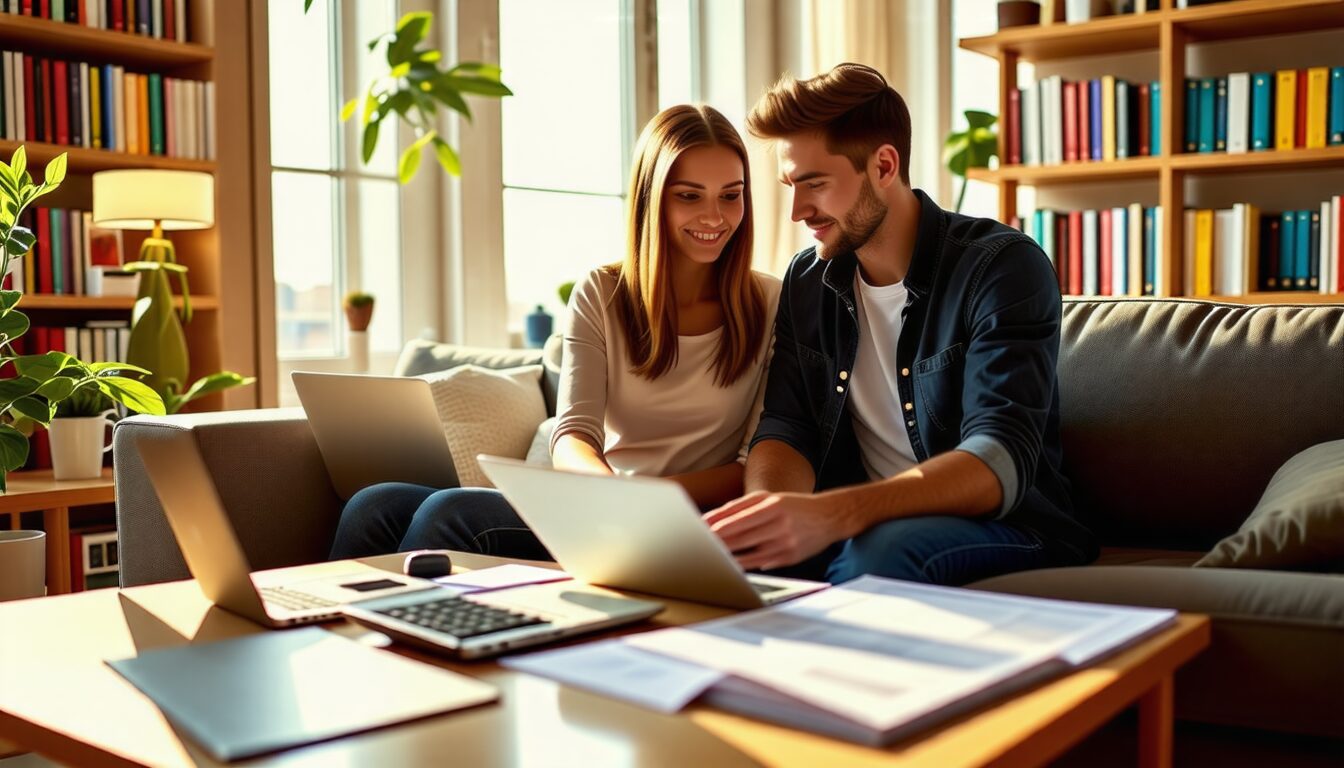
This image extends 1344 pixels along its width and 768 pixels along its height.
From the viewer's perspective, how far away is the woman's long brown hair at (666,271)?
2023 millimetres

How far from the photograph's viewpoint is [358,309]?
369 cm

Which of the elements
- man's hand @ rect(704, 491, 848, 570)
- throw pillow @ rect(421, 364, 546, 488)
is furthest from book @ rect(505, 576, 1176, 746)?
throw pillow @ rect(421, 364, 546, 488)

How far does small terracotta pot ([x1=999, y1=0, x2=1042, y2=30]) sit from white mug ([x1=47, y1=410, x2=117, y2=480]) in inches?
110

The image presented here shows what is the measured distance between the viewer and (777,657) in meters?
0.93

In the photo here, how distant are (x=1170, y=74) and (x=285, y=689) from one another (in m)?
3.40

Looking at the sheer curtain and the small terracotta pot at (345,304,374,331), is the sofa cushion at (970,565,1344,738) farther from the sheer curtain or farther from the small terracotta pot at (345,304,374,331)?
the sheer curtain

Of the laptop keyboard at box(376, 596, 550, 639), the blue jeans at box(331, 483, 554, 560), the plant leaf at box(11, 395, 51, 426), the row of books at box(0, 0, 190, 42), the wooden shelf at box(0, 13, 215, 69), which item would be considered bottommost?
the blue jeans at box(331, 483, 554, 560)

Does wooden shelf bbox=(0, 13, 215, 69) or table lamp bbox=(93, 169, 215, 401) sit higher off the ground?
wooden shelf bbox=(0, 13, 215, 69)

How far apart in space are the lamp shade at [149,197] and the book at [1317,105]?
9.77 ft

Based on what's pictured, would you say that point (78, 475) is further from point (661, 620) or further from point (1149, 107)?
point (1149, 107)

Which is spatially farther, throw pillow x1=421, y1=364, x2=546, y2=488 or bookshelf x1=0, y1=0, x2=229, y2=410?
bookshelf x1=0, y1=0, x2=229, y2=410

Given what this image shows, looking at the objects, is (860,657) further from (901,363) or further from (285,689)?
(901,363)

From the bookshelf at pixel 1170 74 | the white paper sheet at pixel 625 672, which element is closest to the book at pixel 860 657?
the white paper sheet at pixel 625 672

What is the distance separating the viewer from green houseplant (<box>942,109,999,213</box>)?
4234 millimetres
